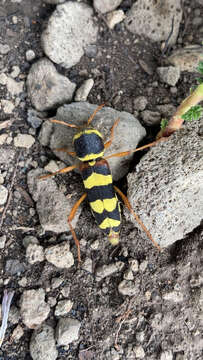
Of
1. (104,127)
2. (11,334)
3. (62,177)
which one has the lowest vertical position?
(11,334)

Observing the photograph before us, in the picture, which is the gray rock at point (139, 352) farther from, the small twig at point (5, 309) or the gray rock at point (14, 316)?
the small twig at point (5, 309)

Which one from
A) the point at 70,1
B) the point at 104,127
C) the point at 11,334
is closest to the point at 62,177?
the point at 104,127

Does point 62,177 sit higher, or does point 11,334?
point 62,177

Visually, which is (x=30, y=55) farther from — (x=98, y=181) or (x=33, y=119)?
(x=98, y=181)

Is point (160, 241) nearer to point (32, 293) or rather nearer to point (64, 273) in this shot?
point (64, 273)

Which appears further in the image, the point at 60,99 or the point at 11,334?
the point at 60,99

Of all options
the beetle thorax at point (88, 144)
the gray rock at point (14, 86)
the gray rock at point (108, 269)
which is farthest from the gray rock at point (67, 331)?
the gray rock at point (14, 86)

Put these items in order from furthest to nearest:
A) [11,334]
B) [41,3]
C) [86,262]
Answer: [41,3]
[86,262]
[11,334]
